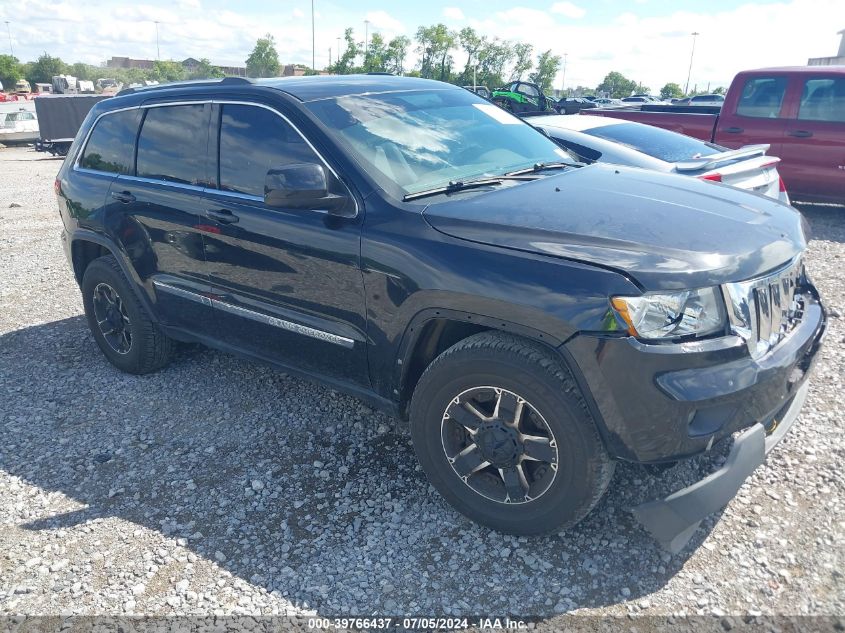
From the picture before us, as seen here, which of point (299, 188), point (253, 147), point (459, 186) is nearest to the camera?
point (299, 188)

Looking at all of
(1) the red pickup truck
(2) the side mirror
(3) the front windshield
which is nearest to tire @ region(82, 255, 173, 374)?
(2) the side mirror

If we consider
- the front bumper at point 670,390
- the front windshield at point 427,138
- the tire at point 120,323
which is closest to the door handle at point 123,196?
the tire at point 120,323

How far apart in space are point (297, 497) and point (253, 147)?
6.09 feet

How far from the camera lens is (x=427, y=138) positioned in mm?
3445

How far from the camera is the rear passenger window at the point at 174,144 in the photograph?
3.80 metres

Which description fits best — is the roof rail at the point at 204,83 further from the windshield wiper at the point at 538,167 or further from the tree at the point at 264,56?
the tree at the point at 264,56

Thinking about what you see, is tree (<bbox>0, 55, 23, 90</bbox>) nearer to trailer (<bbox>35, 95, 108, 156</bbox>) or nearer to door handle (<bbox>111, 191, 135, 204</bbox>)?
trailer (<bbox>35, 95, 108, 156</bbox>)

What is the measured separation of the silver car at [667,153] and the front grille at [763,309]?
277 cm

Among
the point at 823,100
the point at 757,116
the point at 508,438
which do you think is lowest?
the point at 508,438

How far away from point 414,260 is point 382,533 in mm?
1253

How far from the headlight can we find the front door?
1.25m

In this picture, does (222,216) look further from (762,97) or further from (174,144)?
(762,97)

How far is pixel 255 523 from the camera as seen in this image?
10.1 ft

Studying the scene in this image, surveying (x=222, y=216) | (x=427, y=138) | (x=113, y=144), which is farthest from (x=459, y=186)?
(x=113, y=144)
